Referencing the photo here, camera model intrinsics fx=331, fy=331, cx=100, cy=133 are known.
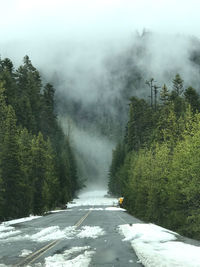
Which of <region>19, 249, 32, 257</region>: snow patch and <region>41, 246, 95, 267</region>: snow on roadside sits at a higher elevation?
<region>41, 246, 95, 267</region>: snow on roadside

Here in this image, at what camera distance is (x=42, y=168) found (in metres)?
46.2

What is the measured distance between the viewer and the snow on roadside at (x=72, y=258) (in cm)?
1030

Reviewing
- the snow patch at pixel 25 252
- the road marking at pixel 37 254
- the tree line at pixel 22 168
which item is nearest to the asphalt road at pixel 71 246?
the road marking at pixel 37 254

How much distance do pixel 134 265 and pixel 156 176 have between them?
85.9ft

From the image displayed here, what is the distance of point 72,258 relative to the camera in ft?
36.9

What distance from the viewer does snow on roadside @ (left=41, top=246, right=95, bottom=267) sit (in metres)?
10.3

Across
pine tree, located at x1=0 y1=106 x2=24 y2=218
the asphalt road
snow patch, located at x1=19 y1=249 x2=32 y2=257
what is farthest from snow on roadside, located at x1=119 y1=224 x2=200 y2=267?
pine tree, located at x1=0 y1=106 x2=24 y2=218

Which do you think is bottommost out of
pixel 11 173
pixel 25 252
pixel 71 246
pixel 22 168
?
pixel 71 246

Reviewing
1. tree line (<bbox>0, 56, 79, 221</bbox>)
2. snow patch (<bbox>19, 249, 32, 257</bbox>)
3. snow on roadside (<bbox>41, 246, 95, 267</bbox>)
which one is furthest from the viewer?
tree line (<bbox>0, 56, 79, 221</bbox>)

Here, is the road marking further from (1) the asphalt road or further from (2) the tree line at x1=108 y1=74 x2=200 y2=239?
(2) the tree line at x1=108 y1=74 x2=200 y2=239

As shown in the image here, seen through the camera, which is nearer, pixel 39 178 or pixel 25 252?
pixel 25 252

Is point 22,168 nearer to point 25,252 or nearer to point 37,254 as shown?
point 25,252

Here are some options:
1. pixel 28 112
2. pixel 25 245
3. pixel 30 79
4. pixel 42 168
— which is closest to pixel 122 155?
pixel 30 79

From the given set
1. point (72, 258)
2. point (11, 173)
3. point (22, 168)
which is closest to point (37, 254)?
point (72, 258)
